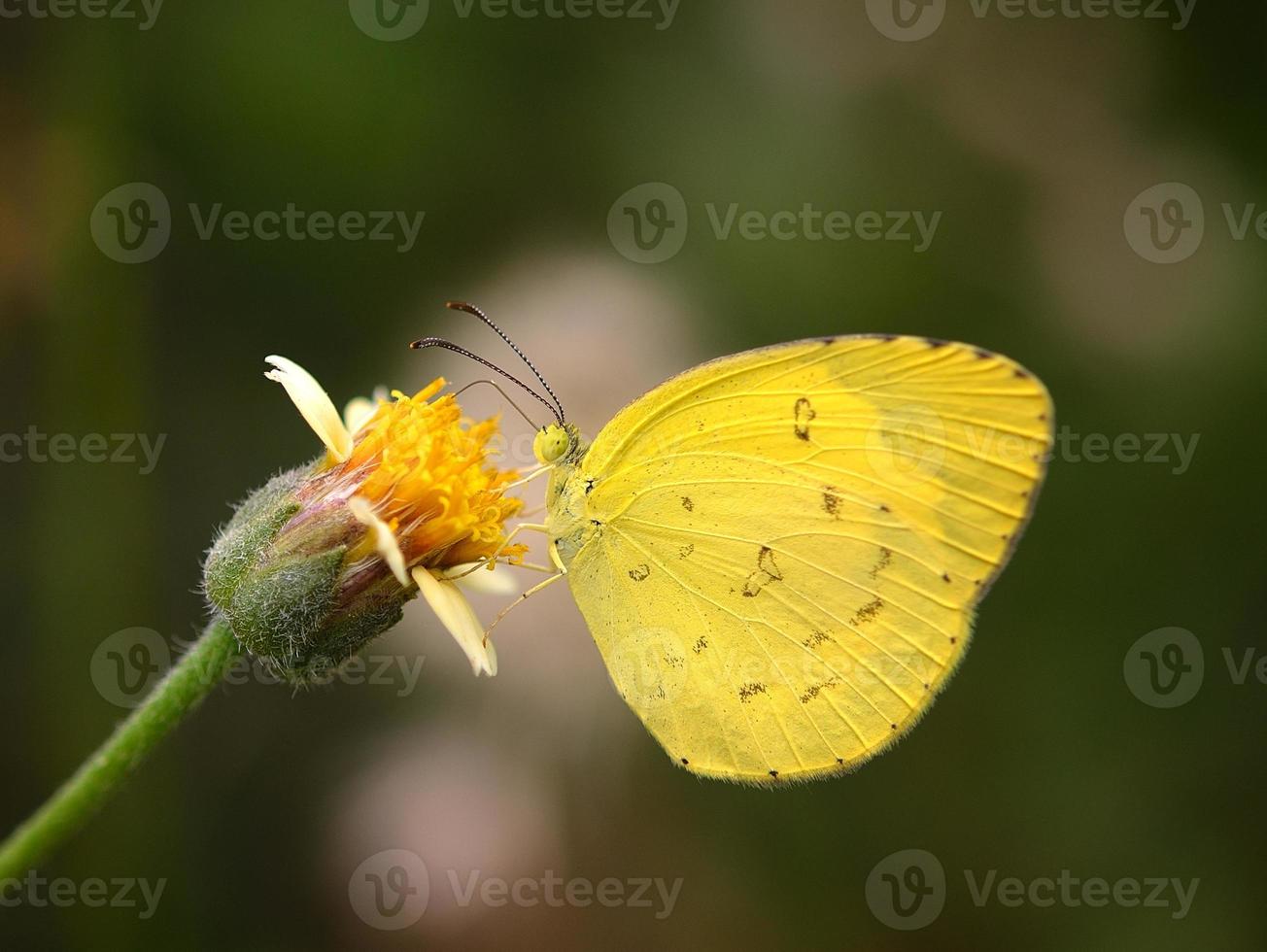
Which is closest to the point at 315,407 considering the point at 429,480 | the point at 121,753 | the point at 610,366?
the point at 429,480

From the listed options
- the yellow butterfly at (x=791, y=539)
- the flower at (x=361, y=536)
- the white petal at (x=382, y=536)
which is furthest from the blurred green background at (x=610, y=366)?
the white petal at (x=382, y=536)

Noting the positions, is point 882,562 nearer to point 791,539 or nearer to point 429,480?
point 791,539

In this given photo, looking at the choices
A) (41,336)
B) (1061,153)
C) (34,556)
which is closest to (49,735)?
(34,556)

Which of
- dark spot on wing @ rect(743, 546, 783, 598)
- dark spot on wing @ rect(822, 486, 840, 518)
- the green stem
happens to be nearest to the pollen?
the green stem

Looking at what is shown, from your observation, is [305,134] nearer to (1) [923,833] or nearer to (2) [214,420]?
(2) [214,420]

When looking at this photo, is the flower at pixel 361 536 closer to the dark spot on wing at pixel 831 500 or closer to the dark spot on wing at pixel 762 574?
the dark spot on wing at pixel 762 574

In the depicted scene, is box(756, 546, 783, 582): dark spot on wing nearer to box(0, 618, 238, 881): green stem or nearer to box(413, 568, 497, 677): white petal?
box(413, 568, 497, 677): white petal
